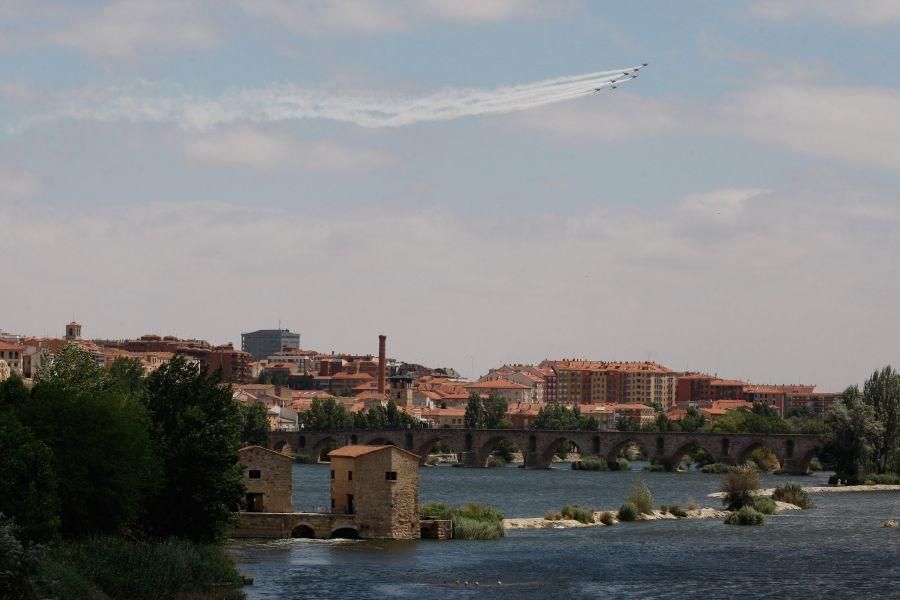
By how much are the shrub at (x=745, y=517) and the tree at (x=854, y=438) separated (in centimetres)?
4215

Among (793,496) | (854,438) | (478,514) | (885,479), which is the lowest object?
(478,514)

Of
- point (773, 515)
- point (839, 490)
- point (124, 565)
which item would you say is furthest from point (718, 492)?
point (124, 565)

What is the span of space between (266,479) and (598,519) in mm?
23631

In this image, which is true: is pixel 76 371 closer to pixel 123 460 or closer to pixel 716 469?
pixel 123 460

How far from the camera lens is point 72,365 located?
83438 mm

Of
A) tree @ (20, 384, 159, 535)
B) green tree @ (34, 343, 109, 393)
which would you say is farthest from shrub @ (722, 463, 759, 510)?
tree @ (20, 384, 159, 535)

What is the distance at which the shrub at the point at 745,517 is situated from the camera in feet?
276

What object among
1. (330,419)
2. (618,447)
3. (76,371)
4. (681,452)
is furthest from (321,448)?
(76,371)

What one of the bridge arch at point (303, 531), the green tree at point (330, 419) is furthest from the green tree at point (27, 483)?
the green tree at point (330, 419)

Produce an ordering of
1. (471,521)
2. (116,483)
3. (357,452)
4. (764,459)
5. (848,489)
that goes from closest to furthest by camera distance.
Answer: (116,483), (357,452), (471,521), (848,489), (764,459)

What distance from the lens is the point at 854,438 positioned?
12538 cm

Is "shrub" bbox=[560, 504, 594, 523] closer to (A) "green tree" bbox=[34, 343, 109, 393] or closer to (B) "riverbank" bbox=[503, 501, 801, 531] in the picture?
(B) "riverbank" bbox=[503, 501, 801, 531]

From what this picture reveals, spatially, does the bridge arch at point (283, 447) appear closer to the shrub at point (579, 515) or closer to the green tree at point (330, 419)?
the green tree at point (330, 419)

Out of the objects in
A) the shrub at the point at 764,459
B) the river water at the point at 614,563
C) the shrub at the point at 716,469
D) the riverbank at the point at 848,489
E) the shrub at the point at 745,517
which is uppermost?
the shrub at the point at 764,459
